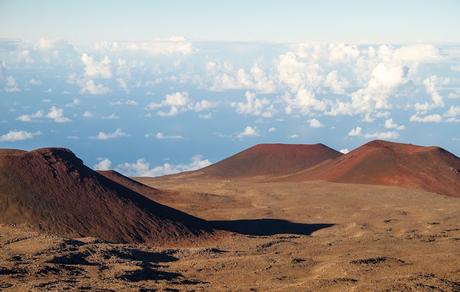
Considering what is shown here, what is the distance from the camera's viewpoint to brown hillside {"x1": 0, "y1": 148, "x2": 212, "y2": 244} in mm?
52438

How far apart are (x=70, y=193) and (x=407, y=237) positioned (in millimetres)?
27461

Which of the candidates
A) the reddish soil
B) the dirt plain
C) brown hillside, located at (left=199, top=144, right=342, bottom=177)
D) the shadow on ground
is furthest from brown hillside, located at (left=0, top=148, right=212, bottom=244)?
brown hillside, located at (left=199, top=144, right=342, bottom=177)

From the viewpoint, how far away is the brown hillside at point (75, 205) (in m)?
52.4

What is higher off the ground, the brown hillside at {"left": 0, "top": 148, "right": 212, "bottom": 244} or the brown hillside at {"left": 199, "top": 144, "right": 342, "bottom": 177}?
the brown hillside at {"left": 199, "top": 144, "right": 342, "bottom": 177}

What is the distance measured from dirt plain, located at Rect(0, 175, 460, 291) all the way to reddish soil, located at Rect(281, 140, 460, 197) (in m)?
18.9

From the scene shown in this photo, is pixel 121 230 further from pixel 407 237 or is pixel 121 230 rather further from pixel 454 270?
pixel 454 270

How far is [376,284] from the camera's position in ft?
104

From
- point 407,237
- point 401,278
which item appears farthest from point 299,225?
point 401,278

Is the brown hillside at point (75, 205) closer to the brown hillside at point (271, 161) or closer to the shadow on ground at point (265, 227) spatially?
the shadow on ground at point (265, 227)

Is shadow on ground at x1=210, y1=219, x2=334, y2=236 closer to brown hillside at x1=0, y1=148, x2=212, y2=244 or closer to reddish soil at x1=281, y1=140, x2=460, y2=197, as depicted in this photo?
brown hillside at x1=0, y1=148, x2=212, y2=244

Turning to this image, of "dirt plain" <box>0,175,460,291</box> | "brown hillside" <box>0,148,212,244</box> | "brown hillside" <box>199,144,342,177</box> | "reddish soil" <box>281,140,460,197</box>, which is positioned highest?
"brown hillside" <box>199,144,342,177</box>

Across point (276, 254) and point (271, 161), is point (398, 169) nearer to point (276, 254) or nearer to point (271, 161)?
point (271, 161)

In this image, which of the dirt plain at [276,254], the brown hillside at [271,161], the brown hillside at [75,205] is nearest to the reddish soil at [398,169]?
the brown hillside at [271,161]

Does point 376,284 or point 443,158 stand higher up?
point 443,158
